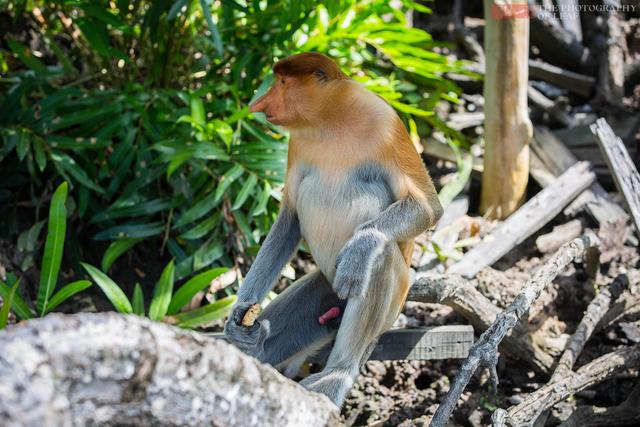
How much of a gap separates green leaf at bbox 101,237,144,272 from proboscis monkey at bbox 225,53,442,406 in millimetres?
1319

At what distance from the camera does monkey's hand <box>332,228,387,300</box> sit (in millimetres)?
2555

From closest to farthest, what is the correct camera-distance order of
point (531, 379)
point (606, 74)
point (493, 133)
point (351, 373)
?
point (351, 373) → point (531, 379) → point (493, 133) → point (606, 74)

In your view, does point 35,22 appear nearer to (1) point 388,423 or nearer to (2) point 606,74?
(1) point 388,423

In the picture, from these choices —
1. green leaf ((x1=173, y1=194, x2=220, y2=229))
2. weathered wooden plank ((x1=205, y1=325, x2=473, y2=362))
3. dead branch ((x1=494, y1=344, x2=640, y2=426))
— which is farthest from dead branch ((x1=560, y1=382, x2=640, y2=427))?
green leaf ((x1=173, y1=194, x2=220, y2=229))

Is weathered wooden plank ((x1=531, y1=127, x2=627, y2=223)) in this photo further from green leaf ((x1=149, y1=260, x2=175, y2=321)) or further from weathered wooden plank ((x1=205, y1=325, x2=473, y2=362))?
green leaf ((x1=149, y1=260, x2=175, y2=321))

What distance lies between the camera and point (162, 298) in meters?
3.64

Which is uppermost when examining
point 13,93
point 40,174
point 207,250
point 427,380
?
point 13,93

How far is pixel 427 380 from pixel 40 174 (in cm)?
250

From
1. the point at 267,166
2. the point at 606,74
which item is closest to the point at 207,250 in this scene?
the point at 267,166

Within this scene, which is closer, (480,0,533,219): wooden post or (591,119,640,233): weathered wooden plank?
(591,119,640,233): weathered wooden plank

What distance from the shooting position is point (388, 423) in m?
3.43

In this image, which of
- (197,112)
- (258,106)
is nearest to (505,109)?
(197,112)

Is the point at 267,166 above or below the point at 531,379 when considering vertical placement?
above

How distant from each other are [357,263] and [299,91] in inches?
27.2
